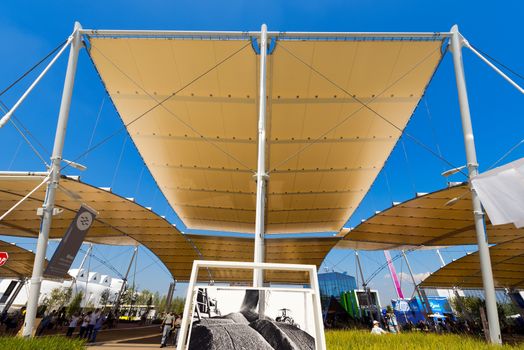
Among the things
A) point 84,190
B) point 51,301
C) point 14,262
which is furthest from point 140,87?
point 51,301

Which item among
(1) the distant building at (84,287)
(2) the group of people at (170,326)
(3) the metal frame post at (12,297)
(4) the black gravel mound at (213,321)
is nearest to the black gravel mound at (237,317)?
(4) the black gravel mound at (213,321)

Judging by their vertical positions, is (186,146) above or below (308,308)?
above

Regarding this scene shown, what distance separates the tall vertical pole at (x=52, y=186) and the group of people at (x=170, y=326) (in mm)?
7027

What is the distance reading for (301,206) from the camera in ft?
63.7

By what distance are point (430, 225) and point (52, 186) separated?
57.3 ft

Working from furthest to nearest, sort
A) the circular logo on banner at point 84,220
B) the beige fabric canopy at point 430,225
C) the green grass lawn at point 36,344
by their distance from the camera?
the beige fabric canopy at point 430,225 < the circular logo on banner at point 84,220 < the green grass lawn at point 36,344

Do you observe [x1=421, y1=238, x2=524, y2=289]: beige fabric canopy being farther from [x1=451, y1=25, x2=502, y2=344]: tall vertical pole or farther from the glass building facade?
the glass building facade

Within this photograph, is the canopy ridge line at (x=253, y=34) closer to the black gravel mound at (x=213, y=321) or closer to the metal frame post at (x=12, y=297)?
the black gravel mound at (x=213, y=321)

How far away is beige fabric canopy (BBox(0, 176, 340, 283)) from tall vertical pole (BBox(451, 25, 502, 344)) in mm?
12129

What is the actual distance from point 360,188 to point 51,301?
87041 mm

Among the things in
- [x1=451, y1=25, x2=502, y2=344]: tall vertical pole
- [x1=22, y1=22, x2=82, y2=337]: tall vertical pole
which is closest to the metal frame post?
[x1=22, y1=22, x2=82, y2=337]: tall vertical pole

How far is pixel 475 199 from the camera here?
351 inches

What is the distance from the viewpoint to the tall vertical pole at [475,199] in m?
7.97

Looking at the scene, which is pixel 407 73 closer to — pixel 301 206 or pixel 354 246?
pixel 301 206
